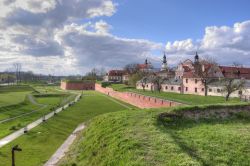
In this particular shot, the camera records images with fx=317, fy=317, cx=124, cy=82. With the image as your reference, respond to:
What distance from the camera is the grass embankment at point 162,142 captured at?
41.3 feet

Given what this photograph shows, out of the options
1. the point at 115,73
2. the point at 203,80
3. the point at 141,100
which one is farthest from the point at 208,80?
the point at 115,73

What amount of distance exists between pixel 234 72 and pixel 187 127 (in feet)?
211

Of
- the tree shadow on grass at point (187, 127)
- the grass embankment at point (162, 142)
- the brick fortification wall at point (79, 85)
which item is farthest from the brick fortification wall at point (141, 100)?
the brick fortification wall at point (79, 85)

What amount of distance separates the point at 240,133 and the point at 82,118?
2557cm

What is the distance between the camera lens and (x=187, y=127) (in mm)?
18250

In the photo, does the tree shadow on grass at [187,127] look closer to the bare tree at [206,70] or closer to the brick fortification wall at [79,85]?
the bare tree at [206,70]

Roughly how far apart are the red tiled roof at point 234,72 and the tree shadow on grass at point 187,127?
5757 cm

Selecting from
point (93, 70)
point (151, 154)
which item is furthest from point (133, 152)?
point (93, 70)

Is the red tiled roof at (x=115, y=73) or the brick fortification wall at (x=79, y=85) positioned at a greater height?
the red tiled roof at (x=115, y=73)

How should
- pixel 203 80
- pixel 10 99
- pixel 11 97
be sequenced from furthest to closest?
pixel 11 97, pixel 10 99, pixel 203 80

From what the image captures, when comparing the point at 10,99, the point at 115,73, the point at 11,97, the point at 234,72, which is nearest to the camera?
the point at 10,99

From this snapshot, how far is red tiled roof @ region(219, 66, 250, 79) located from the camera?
7662 cm

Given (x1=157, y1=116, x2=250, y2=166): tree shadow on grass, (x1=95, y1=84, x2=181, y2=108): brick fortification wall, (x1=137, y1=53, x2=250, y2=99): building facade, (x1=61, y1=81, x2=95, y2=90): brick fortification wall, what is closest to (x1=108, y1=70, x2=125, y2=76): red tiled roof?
(x1=61, y1=81, x2=95, y2=90): brick fortification wall

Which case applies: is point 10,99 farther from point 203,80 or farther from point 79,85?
point 79,85
